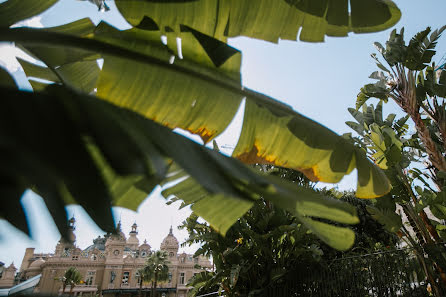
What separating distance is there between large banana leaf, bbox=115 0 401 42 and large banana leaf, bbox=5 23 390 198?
10cm

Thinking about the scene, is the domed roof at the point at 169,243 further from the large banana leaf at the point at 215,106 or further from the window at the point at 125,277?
the large banana leaf at the point at 215,106

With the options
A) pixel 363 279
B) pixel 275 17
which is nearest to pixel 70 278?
pixel 363 279

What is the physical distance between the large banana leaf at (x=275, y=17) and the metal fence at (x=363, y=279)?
4092 mm

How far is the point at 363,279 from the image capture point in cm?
480

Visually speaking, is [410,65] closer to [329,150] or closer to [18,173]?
[329,150]

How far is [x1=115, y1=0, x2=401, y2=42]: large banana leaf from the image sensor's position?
1354 millimetres

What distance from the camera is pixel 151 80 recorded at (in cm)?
129

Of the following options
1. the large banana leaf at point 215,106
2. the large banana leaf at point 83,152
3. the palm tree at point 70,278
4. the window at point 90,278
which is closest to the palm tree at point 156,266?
the palm tree at point 70,278

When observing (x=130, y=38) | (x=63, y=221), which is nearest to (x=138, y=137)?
(x=63, y=221)

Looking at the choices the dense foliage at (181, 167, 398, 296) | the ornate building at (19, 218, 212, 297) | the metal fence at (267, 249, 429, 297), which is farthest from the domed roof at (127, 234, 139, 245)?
the metal fence at (267, 249, 429, 297)

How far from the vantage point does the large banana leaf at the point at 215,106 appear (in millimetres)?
1284

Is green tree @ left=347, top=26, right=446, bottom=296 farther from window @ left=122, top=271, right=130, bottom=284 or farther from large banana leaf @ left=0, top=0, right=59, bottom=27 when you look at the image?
window @ left=122, top=271, right=130, bottom=284

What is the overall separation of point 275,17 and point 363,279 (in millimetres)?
4917

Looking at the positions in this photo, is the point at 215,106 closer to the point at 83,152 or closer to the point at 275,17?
the point at 275,17
